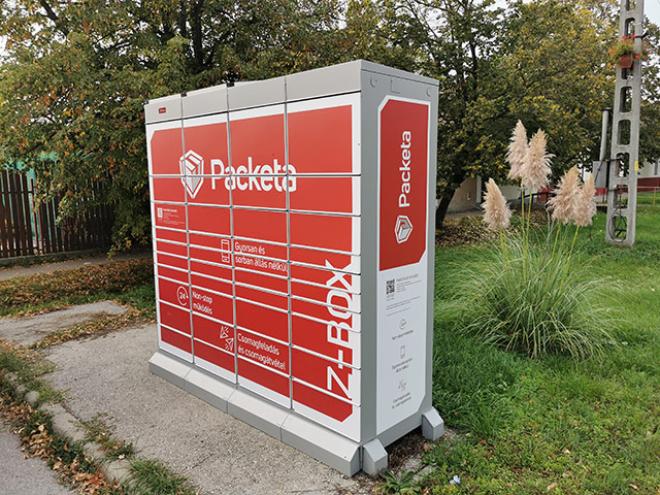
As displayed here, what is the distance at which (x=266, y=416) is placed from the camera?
135 inches

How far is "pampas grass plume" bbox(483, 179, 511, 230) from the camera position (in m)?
4.69

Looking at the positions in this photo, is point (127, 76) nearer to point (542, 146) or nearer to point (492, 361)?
point (542, 146)

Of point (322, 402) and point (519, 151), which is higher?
point (519, 151)

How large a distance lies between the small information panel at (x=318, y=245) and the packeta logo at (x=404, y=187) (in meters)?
0.01

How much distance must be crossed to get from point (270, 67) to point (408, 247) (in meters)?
5.88

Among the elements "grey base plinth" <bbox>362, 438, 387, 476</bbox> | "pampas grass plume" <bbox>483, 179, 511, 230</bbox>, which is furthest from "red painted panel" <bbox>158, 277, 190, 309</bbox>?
"pampas grass plume" <bbox>483, 179, 511, 230</bbox>

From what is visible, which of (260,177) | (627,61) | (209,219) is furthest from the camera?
(627,61)

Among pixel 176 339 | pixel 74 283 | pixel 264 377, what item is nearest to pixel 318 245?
pixel 264 377

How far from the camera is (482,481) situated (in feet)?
9.34

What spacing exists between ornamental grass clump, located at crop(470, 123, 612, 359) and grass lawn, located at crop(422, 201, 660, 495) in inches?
7.1

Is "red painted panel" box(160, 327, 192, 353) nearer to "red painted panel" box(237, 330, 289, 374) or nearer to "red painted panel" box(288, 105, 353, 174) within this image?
"red painted panel" box(237, 330, 289, 374)

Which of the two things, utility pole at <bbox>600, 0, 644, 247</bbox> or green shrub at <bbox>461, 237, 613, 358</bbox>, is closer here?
green shrub at <bbox>461, 237, 613, 358</bbox>

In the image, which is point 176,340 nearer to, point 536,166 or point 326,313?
point 326,313

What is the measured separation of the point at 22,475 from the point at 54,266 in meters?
6.81
